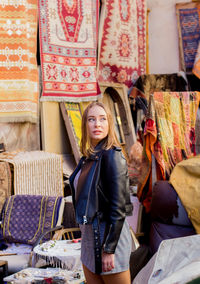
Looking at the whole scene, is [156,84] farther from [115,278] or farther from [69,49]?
[115,278]

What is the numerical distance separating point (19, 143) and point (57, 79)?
3.73ft

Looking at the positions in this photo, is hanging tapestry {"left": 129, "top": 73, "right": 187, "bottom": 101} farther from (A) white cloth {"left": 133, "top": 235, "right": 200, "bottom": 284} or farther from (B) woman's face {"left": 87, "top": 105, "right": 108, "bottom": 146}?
(A) white cloth {"left": 133, "top": 235, "right": 200, "bottom": 284}

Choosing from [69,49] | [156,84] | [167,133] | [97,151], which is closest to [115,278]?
[97,151]

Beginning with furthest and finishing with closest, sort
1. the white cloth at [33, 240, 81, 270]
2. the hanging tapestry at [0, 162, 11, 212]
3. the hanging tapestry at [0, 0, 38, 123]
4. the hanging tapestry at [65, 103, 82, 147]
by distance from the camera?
the hanging tapestry at [65, 103, 82, 147] → the hanging tapestry at [0, 0, 38, 123] → the hanging tapestry at [0, 162, 11, 212] → the white cloth at [33, 240, 81, 270]

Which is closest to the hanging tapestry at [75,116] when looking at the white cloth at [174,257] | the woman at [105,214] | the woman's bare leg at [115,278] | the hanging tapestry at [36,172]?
the hanging tapestry at [36,172]

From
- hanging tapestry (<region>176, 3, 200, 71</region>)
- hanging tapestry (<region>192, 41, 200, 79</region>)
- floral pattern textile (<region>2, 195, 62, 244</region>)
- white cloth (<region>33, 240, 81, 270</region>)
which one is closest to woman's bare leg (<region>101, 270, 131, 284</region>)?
white cloth (<region>33, 240, 81, 270</region>)

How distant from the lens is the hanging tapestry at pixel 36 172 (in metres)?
4.89

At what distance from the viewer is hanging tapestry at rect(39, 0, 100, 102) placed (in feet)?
20.1

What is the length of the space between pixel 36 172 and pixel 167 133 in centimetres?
164

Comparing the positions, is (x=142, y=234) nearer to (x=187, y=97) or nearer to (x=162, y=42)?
(x=187, y=97)

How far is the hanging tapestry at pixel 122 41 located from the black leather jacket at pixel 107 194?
5.28m

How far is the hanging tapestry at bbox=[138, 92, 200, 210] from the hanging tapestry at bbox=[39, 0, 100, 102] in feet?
6.21

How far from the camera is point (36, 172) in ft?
16.7

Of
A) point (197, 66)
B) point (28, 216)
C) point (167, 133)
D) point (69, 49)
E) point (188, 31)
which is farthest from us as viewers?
point (188, 31)
